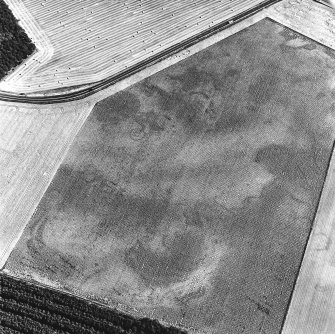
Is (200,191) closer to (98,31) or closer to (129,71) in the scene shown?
(129,71)

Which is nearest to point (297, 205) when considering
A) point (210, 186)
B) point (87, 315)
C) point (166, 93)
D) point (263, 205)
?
point (263, 205)

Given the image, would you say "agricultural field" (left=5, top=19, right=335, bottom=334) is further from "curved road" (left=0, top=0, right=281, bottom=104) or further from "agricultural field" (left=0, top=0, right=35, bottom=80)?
"agricultural field" (left=0, top=0, right=35, bottom=80)

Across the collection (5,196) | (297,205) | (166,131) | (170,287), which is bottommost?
(297,205)

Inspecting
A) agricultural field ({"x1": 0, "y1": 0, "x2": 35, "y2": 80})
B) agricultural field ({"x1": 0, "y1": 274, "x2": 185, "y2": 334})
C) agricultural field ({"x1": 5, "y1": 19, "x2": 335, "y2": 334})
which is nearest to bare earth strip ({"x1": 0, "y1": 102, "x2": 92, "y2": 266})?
agricultural field ({"x1": 5, "y1": 19, "x2": 335, "y2": 334})

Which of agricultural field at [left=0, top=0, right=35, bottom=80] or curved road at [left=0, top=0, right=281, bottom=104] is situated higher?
agricultural field at [left=0, top=0, right=35, bottom=80]

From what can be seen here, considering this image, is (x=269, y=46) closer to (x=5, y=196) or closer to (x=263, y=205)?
(x=263, y=205)

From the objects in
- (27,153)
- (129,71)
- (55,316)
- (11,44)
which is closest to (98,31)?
(129,71)
